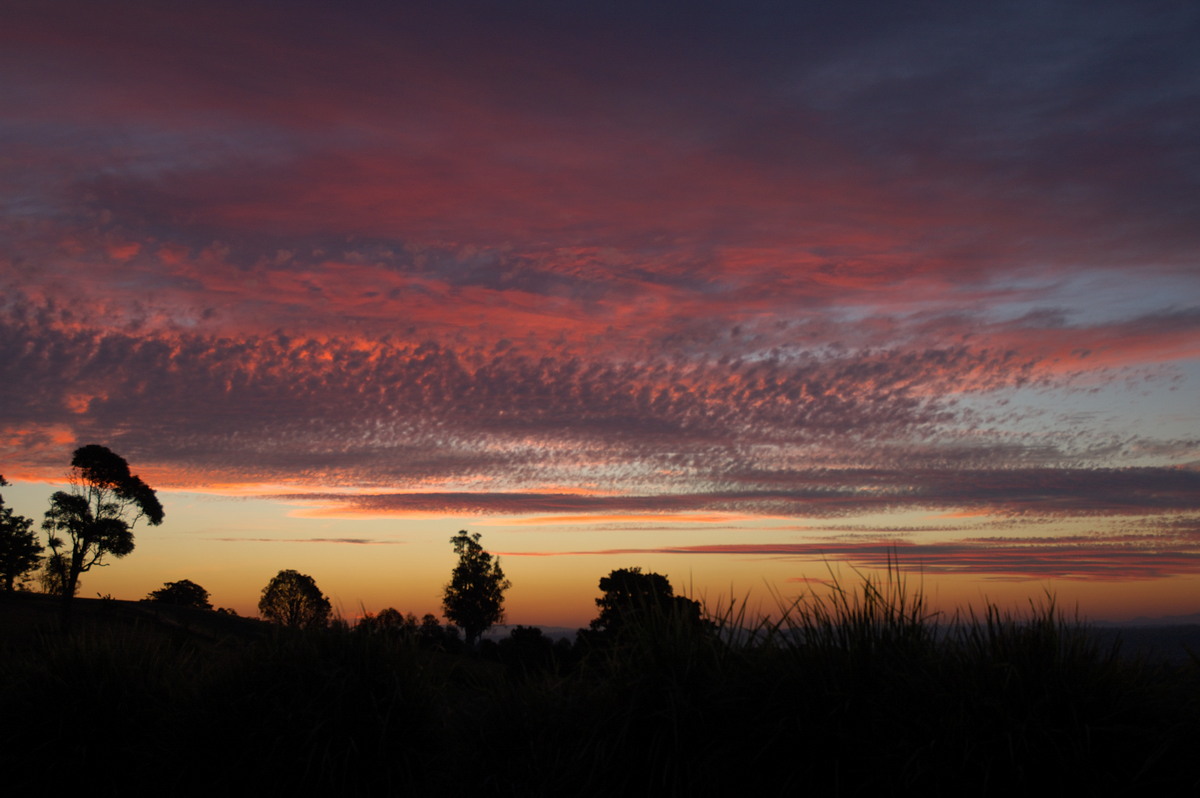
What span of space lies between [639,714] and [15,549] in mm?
69287

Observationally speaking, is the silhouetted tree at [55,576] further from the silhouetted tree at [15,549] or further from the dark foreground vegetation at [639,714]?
the dark foreground vegetation at [639,714]

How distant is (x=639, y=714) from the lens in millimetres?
7875

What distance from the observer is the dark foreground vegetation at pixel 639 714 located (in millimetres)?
6504

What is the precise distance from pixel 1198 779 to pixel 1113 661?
3.72 feet

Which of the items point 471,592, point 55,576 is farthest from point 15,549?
point 471,592

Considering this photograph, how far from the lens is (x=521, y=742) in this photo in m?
8.48

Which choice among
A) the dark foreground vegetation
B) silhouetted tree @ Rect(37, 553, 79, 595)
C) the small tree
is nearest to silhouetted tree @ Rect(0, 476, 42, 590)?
silhouetted tree @ Rect(37, 553, 79, 595)

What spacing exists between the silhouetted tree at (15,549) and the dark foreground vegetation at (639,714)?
196 ft

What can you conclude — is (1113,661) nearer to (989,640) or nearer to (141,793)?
(989,640)

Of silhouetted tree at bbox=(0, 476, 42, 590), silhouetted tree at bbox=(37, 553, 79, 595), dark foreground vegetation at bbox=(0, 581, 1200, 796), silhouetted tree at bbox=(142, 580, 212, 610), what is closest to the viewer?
dark foreground vegetation at bbox=(0, 581, 1200, 796)

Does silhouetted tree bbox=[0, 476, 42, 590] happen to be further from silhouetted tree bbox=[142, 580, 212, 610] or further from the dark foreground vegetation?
the dark foreground vegetation

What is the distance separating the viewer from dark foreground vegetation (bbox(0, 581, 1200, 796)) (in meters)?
6.50

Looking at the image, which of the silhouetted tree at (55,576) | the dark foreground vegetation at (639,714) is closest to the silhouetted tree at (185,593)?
the silhouetted tree at (55,576)

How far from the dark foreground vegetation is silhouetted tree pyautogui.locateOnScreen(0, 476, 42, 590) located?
59.9 meters
